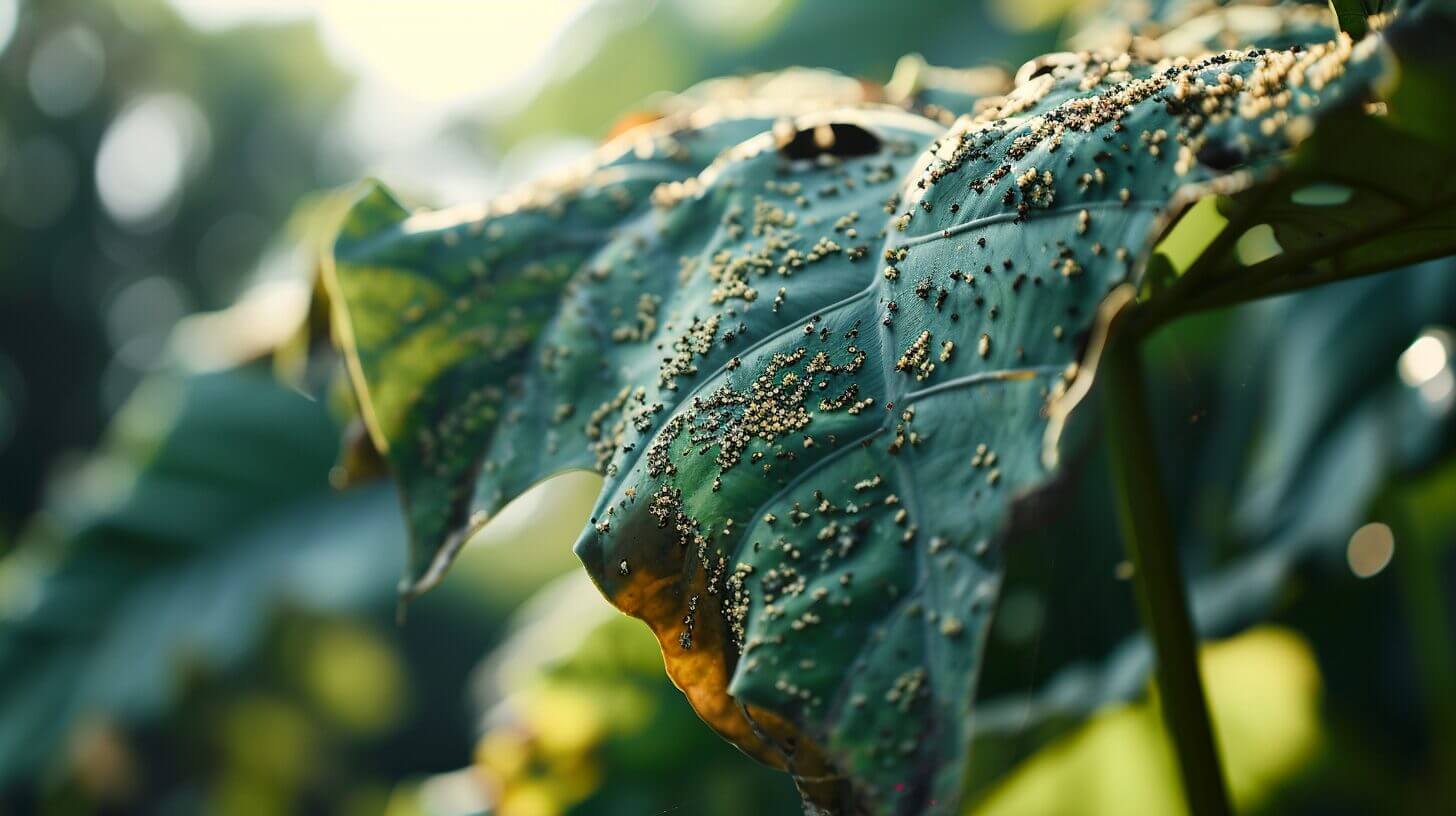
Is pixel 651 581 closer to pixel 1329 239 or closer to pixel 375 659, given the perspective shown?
pixel 1329 239

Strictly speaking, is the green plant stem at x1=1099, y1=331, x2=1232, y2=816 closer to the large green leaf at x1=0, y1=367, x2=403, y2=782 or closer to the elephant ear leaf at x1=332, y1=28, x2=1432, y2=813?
the elephant ear leaf at x1=332, y1=28, x2=1432, y2=813

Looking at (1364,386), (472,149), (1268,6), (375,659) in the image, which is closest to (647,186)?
(1268,6)

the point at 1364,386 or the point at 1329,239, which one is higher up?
the point at 1329,239

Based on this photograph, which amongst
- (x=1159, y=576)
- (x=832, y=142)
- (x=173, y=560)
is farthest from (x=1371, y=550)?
(x=173, y=560)

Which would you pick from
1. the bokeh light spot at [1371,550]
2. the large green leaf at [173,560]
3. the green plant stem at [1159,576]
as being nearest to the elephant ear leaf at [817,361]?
the green plant stem at [1159,576]

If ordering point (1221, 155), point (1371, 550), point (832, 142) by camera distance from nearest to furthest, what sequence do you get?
point (1221, 155) < point (832, 142) < point (1371, 550)

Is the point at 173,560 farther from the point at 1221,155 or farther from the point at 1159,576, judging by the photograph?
the point at 1221,155

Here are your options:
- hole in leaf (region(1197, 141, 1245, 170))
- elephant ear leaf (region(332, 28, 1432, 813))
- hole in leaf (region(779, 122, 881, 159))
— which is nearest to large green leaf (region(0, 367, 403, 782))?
elephant ear leaf (region(332, 28, 1432, 813))
